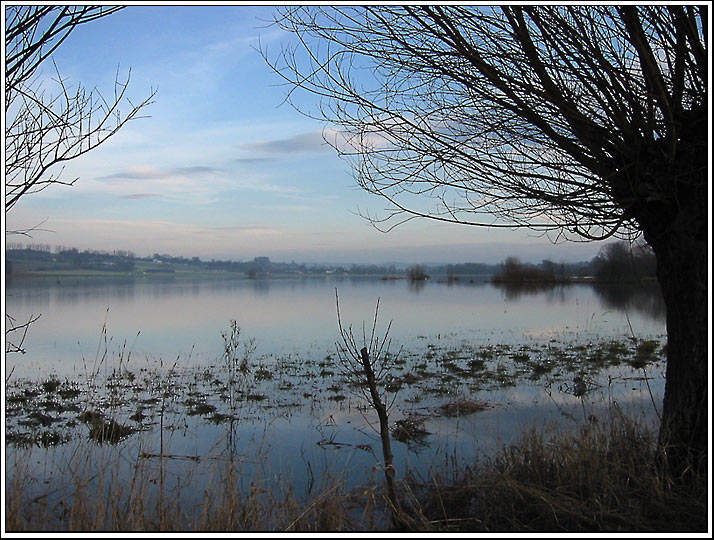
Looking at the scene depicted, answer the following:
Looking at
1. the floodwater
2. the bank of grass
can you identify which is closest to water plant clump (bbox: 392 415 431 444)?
the floodwater

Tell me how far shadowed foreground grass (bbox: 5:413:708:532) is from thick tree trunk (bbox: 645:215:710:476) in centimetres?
24

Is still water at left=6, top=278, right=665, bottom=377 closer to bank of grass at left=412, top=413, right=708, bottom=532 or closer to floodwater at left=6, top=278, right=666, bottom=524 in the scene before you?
floodwater at left=6, top=278, right=666, bottom=524

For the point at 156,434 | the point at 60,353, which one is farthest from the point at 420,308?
the point at 156,434

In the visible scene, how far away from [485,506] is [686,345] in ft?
6.68

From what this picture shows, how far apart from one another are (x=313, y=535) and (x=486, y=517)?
4.33 ft

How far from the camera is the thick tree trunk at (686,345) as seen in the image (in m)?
4.45

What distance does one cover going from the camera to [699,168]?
4266 millimetres

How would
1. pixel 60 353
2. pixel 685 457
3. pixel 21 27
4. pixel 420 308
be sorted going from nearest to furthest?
pixel 21 27 < pixel 685 457 < pixel 60 353 < pixel 420 308

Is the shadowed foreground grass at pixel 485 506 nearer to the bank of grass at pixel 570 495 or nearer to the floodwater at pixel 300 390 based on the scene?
the bank of grass at pixel 570 495

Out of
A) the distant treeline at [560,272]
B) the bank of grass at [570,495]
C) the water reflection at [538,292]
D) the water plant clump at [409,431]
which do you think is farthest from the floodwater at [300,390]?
the distant treeline at [560,272]

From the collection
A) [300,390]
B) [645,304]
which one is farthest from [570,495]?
[645,304]

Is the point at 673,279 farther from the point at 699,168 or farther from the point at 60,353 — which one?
the point at 60,353

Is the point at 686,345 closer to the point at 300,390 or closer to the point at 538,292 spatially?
the point at 300,390

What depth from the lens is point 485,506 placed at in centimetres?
442
